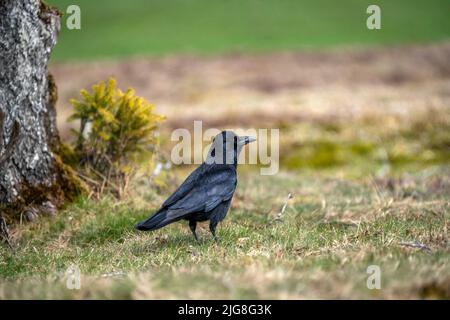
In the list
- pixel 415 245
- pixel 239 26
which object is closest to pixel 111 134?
pixel 415 245

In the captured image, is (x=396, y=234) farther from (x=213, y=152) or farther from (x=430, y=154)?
(x=430, y=154)

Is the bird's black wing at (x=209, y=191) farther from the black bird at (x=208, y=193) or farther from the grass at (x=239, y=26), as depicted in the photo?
the grass at (x=239, y=26)

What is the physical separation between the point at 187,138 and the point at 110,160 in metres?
8.96

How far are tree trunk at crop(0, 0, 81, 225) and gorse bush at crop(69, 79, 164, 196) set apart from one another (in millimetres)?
711

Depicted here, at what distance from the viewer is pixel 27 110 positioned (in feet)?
24.9

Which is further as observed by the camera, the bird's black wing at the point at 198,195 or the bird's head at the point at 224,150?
the bird's head at the point at 224,150

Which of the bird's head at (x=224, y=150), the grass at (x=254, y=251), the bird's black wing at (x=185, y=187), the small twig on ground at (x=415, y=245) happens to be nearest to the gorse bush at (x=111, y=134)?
the grass at (x=254, y=251)

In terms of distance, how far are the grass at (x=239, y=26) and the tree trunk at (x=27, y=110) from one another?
24.2 metres

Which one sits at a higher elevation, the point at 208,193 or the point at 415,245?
the point at 208,193

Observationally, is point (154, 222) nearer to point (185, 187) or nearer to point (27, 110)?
point (185, 187)

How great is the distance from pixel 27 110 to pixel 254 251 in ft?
11.7

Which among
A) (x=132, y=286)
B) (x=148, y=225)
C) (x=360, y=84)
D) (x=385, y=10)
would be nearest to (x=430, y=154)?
(x=360, y=84)

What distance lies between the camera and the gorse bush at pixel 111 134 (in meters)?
8.77
